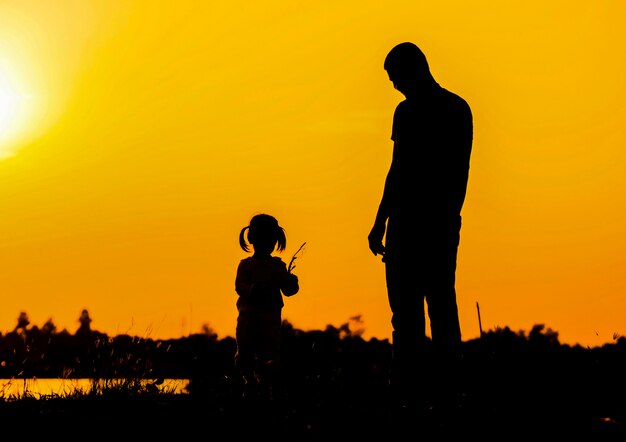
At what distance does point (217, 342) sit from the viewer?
49.0ft

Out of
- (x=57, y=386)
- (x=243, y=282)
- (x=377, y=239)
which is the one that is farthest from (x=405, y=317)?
(x=57, y=386)

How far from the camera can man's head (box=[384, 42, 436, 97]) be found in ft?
25.4

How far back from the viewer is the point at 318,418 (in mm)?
6008

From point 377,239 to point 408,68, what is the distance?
4.34ft

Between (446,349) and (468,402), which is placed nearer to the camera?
(468,402)

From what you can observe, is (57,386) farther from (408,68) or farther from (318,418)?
(408,68)

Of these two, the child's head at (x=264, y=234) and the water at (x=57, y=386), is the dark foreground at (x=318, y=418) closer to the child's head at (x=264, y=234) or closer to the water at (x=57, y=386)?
the water at (x=57, y=386)

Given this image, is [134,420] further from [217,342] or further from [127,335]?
[217,342]

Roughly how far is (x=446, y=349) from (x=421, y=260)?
2.26 ft

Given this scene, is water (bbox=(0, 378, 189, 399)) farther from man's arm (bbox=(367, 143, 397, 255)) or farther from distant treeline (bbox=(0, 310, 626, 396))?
man's arm (bbox=(367, 143, 397, 255))

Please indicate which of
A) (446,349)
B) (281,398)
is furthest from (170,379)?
(446,349)

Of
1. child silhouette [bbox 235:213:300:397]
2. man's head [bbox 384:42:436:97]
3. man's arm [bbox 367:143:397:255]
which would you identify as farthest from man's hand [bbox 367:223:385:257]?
child silhouette [bbox 235:213:300:397]

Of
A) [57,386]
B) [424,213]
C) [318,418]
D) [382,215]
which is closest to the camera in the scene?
[318,418]

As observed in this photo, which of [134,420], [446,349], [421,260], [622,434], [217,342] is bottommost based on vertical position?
[622,434]
